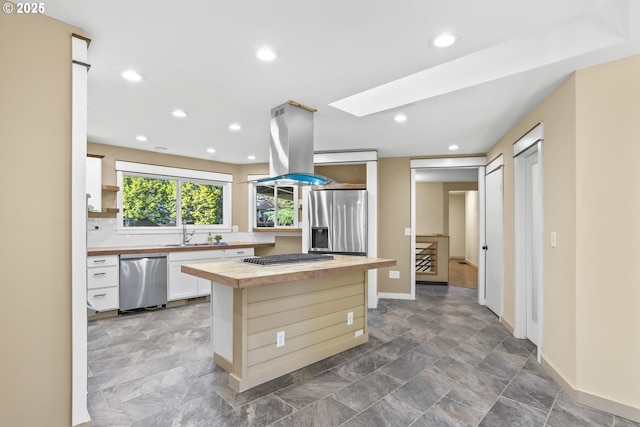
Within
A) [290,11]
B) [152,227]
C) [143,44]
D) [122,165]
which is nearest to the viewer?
[290,11]

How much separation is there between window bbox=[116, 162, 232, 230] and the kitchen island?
309cm

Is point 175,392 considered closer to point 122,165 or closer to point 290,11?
point 290,11

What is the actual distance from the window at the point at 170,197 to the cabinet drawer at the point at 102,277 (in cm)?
92

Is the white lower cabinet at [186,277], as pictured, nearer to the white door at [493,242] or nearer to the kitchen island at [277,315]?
the kitchen island at [277,315]

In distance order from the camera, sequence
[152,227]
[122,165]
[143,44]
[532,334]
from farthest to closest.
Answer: [152,227]
[122,165]
[532,334]
[143,44]

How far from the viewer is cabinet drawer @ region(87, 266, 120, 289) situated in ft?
13.0

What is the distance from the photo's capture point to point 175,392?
2271mm

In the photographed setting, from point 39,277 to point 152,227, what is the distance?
3683 mm

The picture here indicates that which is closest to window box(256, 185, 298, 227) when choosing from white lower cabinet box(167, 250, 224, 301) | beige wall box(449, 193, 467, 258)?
white lower cabinet box(167, 250, 224, 301)

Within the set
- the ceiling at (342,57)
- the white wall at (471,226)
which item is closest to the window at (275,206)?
the ceiling at (342,57)

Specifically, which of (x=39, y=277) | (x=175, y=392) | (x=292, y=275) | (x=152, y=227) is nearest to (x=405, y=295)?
(x=292, y=275)

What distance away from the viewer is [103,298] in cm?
404

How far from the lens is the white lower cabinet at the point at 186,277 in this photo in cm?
464

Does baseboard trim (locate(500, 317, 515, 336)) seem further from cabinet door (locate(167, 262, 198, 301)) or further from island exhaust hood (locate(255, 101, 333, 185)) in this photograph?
cabinet door (locate(167, 262, 198, 301))
